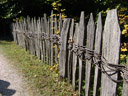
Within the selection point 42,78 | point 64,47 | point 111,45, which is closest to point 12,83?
point 42,78

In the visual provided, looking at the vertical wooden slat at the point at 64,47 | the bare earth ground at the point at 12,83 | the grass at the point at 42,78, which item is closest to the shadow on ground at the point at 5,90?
the bare earth ground at the point at 12,83

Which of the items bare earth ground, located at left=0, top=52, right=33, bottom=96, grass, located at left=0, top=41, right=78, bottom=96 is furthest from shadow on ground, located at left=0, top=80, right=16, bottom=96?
grass, located at left=0, top=41, right=78, bottom=96

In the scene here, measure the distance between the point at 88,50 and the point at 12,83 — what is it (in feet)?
7.50

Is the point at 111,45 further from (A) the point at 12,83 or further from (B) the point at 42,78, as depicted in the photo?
(A) the point at 12,83

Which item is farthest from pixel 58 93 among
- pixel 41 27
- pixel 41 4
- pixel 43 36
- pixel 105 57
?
pixel 41 4

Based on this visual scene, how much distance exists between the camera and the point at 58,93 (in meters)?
3.12

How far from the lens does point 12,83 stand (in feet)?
12.0

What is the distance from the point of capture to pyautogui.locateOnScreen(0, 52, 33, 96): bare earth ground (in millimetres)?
3203

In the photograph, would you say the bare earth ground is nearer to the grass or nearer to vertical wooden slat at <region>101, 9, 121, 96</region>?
the grass

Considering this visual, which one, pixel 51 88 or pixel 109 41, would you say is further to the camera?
pixel 51 88

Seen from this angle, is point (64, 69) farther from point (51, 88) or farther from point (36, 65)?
point (36, 65)

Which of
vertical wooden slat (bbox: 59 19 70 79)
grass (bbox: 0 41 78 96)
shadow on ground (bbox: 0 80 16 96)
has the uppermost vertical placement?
vertical wooden slat (bbox: 59 19 70 79)

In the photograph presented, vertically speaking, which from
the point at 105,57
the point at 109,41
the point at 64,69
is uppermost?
the point at 109,41

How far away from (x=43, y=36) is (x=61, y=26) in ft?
3.69
